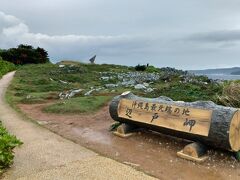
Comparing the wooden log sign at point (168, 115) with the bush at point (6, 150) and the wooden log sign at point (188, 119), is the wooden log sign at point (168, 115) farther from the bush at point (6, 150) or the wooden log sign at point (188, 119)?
the bush at point (6, 150)

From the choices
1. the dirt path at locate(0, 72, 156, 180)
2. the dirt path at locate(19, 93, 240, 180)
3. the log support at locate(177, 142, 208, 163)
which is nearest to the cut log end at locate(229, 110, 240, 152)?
the dirt path at locate(19, 93, 240, 180)

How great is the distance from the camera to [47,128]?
890 cm

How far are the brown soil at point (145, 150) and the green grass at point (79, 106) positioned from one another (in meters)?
0.77

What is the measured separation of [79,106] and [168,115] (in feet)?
14.6

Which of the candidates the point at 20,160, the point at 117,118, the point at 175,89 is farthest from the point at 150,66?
the point at 20,160

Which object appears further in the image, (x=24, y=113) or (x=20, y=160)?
(x=24, y=113)

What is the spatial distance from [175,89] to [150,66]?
58.2ft

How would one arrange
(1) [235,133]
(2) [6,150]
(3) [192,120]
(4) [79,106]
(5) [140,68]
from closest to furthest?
1. (2) [6,150]
2. (1) [235,133]
3. (3) [192,120]
4. (4) [79,106]
5. (5) [140,68]

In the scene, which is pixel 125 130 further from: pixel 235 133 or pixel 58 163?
pixel 235 133

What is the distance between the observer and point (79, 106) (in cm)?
1105

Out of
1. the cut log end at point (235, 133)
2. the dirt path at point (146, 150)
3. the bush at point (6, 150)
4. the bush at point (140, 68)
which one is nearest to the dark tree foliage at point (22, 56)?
the bush at point (140, 68)

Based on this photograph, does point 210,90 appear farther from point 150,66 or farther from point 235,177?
point 150,66

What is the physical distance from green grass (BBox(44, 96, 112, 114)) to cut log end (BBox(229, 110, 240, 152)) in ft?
17.0

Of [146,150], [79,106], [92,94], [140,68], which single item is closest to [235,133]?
[146,150]
